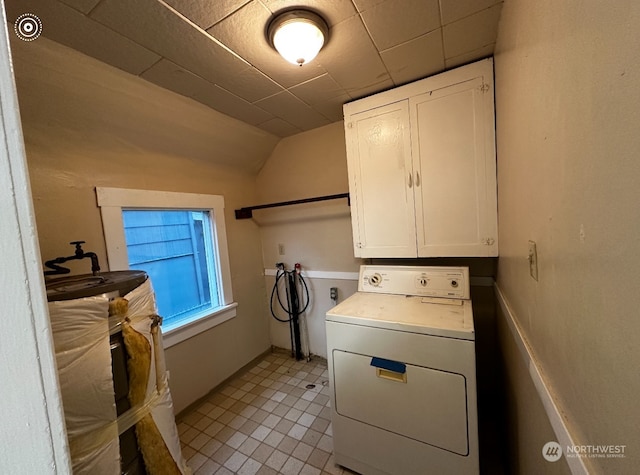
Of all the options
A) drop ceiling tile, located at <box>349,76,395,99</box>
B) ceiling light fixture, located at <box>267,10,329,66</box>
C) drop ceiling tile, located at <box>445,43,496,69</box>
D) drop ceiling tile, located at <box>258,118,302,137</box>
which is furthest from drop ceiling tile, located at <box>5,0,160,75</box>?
drop ceiling tile, located at <box>445,43,496,69</box>

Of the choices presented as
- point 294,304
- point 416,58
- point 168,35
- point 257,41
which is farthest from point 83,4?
point 294,304

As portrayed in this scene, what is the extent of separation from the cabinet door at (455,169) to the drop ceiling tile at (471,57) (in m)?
0.12

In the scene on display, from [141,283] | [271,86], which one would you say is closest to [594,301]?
[141,283]

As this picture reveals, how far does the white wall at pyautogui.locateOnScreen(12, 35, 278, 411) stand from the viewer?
1.22m

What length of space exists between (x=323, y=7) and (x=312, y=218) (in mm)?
1649

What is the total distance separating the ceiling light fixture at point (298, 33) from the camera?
107cm

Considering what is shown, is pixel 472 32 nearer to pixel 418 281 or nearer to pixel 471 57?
pixel 471 57

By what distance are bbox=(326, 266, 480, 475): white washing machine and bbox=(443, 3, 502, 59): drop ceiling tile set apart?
4.30 feet

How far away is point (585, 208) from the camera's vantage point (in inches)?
18.8

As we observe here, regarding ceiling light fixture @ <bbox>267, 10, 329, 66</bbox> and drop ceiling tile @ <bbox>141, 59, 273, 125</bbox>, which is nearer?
ceiling light fixture @ <bbox>267, 10, 329, 66</bbox>

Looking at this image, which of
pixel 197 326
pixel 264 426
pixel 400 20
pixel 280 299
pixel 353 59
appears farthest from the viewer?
pixel 280 299

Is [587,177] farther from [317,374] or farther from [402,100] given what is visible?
[317,374]
